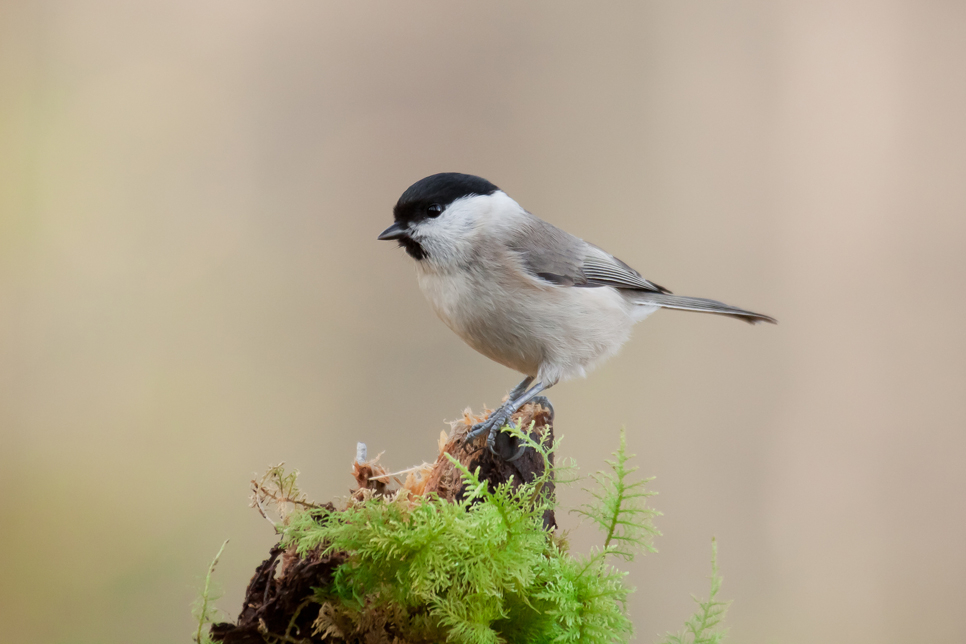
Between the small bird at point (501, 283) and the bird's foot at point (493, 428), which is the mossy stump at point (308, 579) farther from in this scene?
the small bird at point (501, 283)

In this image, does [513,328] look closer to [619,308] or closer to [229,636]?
[619,308]

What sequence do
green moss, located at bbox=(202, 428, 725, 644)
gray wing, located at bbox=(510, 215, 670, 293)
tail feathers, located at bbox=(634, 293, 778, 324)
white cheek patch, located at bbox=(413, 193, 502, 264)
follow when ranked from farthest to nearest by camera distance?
tail feathers, located at bbox=(634, 293, 778, 324) → gray wing, located at bbox=(510, 215, 670, 293) → white cheek patch, located at bbox=(413, 193, 502, 264) → green moss, located at bbox=(202, 428, 725, 644)

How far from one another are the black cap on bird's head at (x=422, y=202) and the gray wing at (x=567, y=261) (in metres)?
0.21

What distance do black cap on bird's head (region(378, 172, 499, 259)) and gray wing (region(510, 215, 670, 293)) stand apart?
0.21m

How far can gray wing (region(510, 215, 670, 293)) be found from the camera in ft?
6.29

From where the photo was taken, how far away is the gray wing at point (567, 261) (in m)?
1.92

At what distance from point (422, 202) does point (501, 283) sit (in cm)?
29

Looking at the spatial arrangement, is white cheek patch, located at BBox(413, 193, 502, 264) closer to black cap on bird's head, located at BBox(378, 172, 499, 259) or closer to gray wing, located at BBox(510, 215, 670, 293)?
black cap on bird's head, located at BBox(378, 172, 499, 259)

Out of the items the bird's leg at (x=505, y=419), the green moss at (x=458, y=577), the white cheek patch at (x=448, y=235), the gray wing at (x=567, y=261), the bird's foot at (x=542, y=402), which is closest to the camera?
the green moss at (x=458, y=577)

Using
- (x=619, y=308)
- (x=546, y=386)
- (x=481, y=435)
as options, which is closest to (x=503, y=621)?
(x=481, y=435)

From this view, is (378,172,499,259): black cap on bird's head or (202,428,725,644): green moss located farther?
(378,172,499,259): black cap on bird's head

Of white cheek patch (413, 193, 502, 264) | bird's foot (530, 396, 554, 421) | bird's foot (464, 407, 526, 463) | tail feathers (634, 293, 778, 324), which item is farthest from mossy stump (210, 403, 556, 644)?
tail feathers (634, 293, 778, 324)

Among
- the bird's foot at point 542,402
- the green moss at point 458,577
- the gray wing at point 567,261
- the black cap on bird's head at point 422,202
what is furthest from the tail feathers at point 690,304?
the green moss at point 458,577

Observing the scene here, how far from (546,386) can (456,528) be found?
2.79 feet
